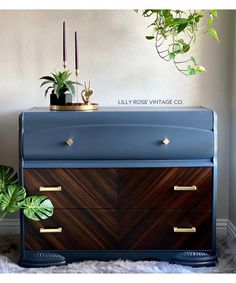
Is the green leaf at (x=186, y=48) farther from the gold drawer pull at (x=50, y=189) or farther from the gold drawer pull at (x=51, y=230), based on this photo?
the gold drawer pull at (x=51, y=230)

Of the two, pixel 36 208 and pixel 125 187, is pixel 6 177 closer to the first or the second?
pixel 36 208

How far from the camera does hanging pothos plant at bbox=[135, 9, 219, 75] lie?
2.46 metres

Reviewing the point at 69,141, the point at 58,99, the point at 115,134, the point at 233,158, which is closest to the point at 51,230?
the point at 69,141

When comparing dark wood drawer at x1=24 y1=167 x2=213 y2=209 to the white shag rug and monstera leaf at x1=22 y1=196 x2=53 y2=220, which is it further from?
the white shag rug

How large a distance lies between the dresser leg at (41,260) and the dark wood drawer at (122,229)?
1.5 inches

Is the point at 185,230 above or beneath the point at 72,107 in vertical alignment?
beneath

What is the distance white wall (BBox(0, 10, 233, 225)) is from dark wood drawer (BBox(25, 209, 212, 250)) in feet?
2.42

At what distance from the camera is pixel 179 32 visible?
8.07ft

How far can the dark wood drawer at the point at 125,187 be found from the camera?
90.0 inches

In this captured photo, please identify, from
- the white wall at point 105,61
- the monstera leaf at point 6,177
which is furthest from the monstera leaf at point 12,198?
the white wall at point 105,61

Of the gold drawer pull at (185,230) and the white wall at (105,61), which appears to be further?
the white wall at (105,61)

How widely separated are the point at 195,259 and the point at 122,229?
0.42 meters

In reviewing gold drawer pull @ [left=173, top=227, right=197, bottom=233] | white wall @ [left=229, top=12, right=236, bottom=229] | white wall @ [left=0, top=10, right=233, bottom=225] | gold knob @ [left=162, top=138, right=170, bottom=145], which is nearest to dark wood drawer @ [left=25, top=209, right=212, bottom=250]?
gold drawer pull @ [left=173, top=227, right=197, bottom=233]

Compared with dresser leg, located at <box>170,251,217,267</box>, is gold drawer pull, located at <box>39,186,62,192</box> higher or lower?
higher
